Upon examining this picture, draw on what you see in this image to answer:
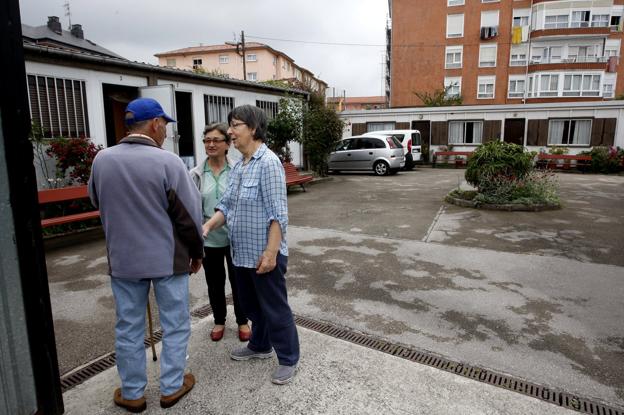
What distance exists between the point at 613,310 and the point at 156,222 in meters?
4.24

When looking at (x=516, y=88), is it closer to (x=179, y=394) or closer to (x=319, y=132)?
(x=319, y=132)

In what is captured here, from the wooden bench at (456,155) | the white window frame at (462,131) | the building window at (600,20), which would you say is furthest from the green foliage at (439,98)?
the wooden bench at (456,155)

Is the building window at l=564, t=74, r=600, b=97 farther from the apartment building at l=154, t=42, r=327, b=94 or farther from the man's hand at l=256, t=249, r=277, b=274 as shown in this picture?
the man's hand at l=256, t=249, r=277, b=274

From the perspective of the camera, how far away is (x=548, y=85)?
34.8 metres

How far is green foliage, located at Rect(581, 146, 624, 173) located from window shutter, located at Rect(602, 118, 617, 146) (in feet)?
4.92

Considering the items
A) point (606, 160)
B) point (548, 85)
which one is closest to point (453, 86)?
point (548, 85)

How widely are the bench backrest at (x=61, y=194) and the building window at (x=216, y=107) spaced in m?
5.66

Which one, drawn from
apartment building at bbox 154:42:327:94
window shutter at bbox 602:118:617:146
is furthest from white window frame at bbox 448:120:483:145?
apartment building at bbox 154:42:327:94

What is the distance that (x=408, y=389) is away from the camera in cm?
275

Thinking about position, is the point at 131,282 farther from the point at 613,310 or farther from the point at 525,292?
the point at 613,310

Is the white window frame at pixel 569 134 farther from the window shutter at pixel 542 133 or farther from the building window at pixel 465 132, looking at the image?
the building window at pixel 465 132

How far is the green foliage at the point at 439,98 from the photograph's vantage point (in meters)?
36.0

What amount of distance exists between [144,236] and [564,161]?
2263cm

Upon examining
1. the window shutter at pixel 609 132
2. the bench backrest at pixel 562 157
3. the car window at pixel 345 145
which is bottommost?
the bench backrest at pixel 562 157
